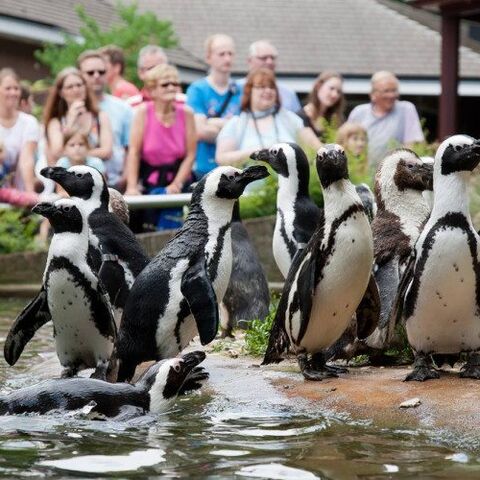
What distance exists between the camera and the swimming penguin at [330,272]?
258 inches

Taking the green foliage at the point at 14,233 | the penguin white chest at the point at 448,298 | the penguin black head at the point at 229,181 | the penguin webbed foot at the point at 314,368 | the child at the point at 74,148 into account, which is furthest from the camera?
the green foliage at the point at 14,233

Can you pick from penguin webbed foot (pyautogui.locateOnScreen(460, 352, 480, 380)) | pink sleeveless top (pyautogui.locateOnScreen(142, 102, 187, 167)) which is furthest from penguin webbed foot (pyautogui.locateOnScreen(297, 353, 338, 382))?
pink sleeveless top (pyautogui.locateOnScreen(142, 102, 187, 167))

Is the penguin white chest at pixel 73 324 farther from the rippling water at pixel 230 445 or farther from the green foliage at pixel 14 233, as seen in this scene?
the green foliage at pixel 14 233

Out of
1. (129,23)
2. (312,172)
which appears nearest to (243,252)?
(312,172)

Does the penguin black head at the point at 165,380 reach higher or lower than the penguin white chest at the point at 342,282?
lower

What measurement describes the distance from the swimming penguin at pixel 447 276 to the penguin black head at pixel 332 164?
422 mm

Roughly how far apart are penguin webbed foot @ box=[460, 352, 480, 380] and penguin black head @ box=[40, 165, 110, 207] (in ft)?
7.06

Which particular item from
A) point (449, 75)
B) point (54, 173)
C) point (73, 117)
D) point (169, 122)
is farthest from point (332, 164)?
point (449, 75)

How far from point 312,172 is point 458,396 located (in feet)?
21.1

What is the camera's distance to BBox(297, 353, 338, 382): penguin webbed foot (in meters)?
6.68

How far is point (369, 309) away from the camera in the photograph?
687 cm

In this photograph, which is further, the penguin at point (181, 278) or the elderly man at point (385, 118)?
the elderly man at point (385, 118)

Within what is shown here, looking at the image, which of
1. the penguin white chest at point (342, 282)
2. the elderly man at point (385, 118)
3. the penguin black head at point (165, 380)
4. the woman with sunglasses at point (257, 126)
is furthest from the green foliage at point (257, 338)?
the elderly man at point (385, 118)

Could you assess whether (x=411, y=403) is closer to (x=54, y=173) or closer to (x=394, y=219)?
(x=394, y=219)
